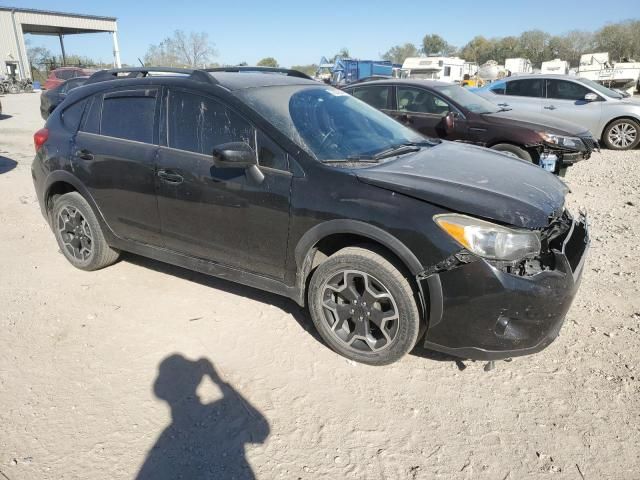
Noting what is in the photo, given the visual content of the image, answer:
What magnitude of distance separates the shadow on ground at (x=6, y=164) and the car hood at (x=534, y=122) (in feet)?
28.1

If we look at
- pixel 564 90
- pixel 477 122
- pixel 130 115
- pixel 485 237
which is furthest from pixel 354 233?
pixel 564 90

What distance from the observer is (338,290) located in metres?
3.04

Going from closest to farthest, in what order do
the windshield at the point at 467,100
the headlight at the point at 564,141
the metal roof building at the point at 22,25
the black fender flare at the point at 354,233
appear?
the black fender flare at the point at 354,233
the headlight at the point at 564,141
the windshield at the point at 467,100
the metal roof building at the point at 22,25

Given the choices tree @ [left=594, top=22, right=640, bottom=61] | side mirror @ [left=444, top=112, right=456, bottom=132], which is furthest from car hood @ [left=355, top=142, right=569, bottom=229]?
tree @ [left=594, top=22, right=640, bottom=61]

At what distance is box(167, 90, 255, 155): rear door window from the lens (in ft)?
10.8

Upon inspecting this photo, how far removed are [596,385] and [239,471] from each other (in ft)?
7.00

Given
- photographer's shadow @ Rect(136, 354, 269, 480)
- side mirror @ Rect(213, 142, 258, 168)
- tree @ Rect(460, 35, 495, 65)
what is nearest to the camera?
photographer's shadow @ Rect(136, 354, 269, 480)

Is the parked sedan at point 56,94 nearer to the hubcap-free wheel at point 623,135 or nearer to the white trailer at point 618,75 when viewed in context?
the hubcap-free wheel at point 623,135

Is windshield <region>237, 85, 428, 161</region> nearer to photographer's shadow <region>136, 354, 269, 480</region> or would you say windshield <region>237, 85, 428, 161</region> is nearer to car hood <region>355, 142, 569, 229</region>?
car hood <region>355, 142, 569, 229</region>

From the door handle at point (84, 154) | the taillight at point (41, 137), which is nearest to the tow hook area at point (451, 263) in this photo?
the door handle at point (84, 154)

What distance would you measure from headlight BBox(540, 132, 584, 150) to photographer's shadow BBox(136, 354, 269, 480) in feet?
20.0

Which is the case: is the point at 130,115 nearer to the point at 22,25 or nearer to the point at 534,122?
the point at 534,122

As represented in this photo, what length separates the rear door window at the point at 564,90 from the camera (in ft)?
34.2

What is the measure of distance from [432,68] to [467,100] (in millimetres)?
30985
